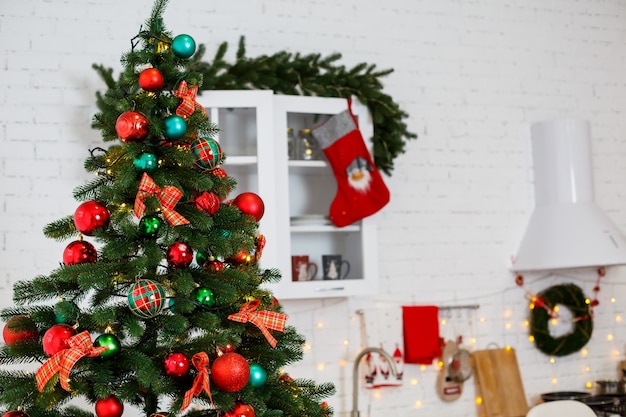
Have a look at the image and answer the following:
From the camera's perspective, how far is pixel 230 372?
211 cm

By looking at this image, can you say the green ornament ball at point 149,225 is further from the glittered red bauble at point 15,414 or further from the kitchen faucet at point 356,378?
the kitchen faucet at point 356,378

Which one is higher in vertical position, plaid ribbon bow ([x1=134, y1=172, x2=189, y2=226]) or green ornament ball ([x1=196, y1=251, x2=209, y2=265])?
plaid ribbon bow ([x1=134, y1=172, x2=189, y2=226])

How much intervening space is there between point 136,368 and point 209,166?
1.89 feet

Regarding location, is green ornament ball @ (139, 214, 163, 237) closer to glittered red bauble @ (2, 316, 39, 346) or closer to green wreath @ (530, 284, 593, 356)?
glittered red bauble @ (2, 316, 39, 346)

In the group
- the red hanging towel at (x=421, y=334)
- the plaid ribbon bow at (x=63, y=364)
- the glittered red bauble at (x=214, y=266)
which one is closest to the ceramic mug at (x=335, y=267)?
the red hanging towel at (x=421, y=334)

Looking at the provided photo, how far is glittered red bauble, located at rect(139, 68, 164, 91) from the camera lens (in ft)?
7.54

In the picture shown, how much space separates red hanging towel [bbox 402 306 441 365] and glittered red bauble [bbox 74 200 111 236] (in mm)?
2322

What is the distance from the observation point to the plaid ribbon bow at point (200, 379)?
2.11 metres

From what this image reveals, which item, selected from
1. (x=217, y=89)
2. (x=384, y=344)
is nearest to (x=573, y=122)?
(x=384, y=344)

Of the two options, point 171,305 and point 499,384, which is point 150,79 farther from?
point 499,384

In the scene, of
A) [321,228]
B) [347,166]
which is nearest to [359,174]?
[347,166]

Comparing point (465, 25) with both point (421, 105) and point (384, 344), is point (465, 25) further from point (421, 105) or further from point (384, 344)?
point (384, 344)

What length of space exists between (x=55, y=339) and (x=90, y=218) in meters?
0.32

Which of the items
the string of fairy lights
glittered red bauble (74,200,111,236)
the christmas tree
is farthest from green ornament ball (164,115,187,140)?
the string of fairy lights
